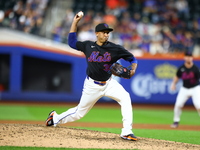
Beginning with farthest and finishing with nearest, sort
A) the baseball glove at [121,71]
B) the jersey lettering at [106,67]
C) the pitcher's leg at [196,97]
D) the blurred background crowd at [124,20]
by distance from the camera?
the blurred background crowd at [124,20]
the pitcher's leg at [196,97]
the jersey lettering at [106,67]
the baseball glove at [121,71]

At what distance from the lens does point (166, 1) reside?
19.3m

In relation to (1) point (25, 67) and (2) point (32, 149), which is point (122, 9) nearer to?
(1) point (25, 67)

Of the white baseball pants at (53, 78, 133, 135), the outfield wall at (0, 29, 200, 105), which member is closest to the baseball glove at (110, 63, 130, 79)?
the white baseball pants at (53, 78, 133, 135)

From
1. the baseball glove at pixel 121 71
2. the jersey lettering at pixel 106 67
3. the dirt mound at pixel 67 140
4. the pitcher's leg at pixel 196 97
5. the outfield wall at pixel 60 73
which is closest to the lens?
the dirt mound at pixel 67 140

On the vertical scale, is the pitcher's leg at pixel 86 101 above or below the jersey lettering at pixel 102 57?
below

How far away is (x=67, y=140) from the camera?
591 cm

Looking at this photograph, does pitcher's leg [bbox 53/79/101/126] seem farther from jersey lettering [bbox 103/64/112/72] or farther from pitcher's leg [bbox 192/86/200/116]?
pitcher's leg [bbox 192/86/200/116]

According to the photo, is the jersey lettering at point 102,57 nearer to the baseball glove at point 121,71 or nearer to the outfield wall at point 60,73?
the baseball glove at point 121,71

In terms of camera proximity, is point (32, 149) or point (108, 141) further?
point (108, 141)

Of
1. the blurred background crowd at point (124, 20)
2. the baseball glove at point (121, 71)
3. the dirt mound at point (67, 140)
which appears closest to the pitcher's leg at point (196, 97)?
the dirt mound at point (67, 140)

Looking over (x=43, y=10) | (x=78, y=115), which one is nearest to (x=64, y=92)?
(x=43, y=10)

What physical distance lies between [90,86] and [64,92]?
388 inches

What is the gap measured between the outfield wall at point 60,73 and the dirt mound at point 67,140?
28.3 ft

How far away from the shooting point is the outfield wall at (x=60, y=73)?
15.0m
